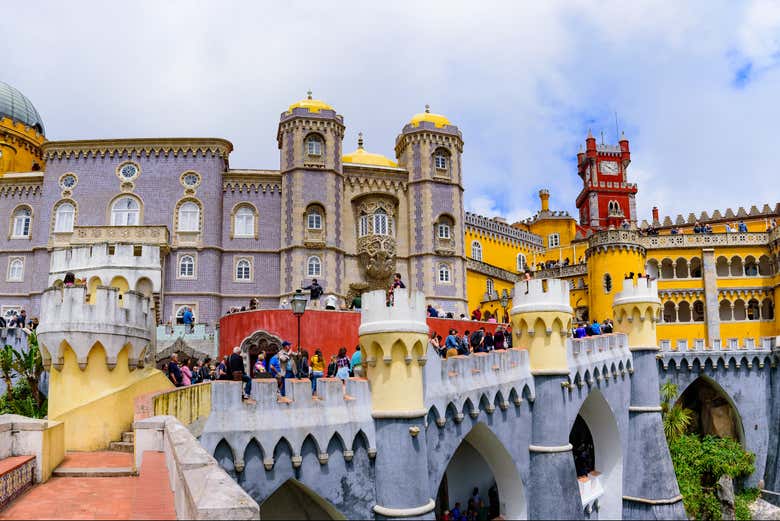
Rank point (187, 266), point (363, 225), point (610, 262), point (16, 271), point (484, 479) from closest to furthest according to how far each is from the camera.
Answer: point (484, 479)
point (187, 266)
point (16, 271)
point (363, 225)
point (610, 262)

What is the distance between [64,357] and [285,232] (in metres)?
25.5

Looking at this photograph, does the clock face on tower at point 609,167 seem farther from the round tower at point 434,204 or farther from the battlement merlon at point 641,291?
the battlement merlon at point 641,291

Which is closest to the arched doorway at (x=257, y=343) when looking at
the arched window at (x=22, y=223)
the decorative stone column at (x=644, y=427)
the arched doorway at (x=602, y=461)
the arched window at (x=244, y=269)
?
the arched doorway at (x=602, y=461)

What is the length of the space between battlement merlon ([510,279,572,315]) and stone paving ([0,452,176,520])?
1436 cm

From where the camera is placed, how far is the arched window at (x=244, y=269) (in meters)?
39.8

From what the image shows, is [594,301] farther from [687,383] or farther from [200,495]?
[200,495]

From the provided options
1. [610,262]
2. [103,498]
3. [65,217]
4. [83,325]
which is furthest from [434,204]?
[103,498]

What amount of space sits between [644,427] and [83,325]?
24.5 meters

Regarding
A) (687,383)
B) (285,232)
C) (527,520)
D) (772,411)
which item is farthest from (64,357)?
(772,411)

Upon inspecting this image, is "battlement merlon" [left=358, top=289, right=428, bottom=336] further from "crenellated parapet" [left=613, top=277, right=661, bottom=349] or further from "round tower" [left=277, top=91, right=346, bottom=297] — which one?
"round tower" [left=277, top=91, right=346, bottom=297]

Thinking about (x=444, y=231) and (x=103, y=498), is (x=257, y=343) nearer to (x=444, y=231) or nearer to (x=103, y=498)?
(x=103, y=498)

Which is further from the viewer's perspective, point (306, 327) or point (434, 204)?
point (434, 204)

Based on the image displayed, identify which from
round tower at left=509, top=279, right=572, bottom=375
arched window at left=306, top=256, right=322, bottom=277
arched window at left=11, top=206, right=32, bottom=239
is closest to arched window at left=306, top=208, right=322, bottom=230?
arched window at left=306, top=256, right=322, bottom=277

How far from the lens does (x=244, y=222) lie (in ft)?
132
